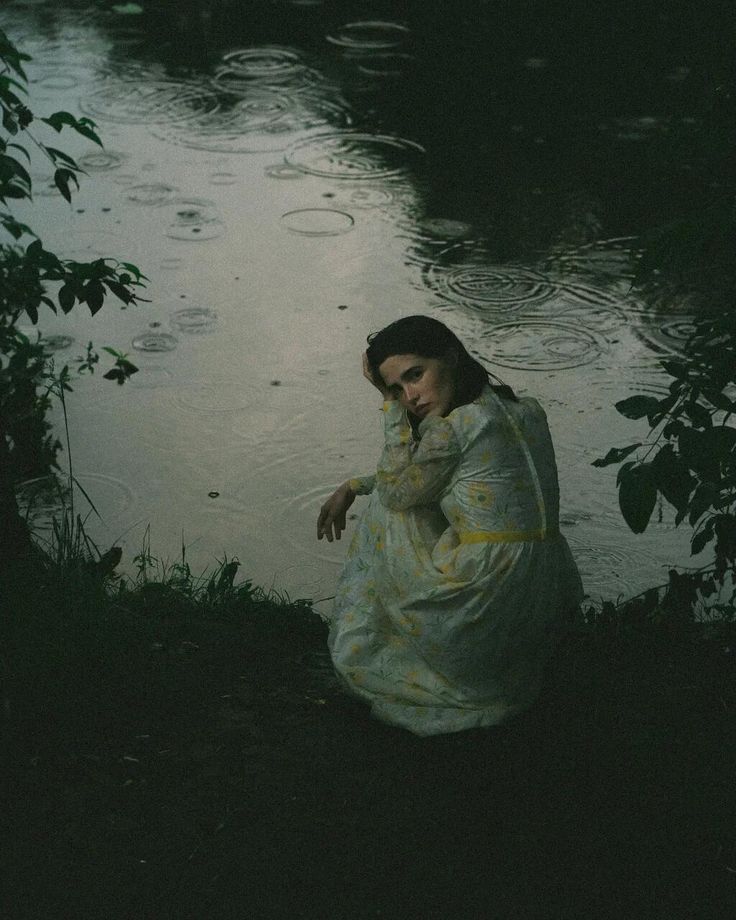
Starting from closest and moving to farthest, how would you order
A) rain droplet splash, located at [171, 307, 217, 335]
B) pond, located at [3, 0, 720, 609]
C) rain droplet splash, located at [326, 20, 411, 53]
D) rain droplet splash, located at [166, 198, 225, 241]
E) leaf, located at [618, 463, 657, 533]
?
leaf, located at [618, 463, 657, 533], pond, located at [3, 0, 720, 609], rain droplet splash, located at [171, 307, 217, 335], rain droplet splash, located at [166, 198, 225, 241], rain droplet splash, located at [326, 20, 411, 53]

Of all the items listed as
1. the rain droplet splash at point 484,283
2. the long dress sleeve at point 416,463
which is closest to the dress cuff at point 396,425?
the long dress sleeve at point 416,463

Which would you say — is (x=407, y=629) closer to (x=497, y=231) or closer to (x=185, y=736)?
(x=185, y=736)

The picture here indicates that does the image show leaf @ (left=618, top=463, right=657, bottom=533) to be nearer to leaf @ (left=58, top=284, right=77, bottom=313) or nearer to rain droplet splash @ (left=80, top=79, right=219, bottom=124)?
leaf @ (left=58, top=284, right=77, bottom=313)

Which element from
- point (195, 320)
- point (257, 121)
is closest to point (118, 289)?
point (195, 320)

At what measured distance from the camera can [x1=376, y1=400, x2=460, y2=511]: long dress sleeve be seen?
134 inches

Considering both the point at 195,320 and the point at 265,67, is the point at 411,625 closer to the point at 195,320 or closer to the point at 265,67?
the point at 195,320

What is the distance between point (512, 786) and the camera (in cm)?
334

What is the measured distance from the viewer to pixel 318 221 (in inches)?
295

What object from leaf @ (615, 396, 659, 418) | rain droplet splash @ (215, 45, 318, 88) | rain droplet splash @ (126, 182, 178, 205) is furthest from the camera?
rain droplet splash @ (215, 45, 318, 88)

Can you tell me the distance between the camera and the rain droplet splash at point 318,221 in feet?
24.2

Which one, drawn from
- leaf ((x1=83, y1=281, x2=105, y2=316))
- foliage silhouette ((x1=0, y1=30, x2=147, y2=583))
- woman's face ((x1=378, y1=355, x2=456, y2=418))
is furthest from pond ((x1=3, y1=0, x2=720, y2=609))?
leaf ((x1=83, y1=281, x2=105, y2=316))

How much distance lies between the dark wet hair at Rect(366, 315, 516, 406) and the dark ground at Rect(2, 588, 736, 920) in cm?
85

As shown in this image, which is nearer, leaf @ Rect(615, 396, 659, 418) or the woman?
leaf @ Rect(615, 396, 659, 418)

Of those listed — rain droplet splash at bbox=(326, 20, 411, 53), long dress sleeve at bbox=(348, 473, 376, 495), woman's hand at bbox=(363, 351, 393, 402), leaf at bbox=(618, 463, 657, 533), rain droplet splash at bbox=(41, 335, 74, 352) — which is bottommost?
rain droplet splash at bbox=(41, 335, 74, 352)
